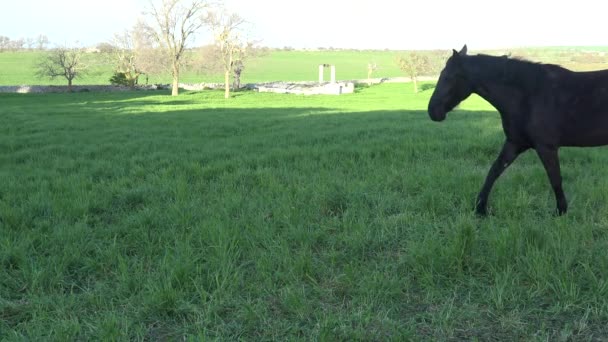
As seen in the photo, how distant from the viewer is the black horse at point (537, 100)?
4.71 meters

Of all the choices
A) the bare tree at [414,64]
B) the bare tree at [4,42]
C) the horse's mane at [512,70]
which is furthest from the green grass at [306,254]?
the bare tree at [4,42]

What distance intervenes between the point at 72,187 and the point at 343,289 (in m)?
5.00

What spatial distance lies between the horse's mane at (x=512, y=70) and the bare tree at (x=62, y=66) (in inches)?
2236

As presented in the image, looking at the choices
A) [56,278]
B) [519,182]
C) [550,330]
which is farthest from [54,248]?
[519,182]

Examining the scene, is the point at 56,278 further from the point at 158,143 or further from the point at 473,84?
the point at 158,143

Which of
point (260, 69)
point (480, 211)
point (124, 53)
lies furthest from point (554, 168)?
point (260, 69)

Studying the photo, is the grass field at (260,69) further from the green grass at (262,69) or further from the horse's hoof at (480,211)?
the horse's hoof at (480,211)

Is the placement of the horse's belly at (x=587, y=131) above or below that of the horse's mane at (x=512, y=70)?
below

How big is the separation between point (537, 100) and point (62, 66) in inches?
2347

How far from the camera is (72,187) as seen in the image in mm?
6711

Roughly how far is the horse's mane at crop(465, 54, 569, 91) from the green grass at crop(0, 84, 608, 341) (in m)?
1.35

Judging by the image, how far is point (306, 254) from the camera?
394 cm

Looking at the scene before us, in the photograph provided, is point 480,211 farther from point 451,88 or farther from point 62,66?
point 62,66

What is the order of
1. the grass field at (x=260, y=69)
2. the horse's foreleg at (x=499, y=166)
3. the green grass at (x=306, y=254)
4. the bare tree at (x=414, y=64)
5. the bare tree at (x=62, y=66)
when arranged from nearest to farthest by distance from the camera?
the green grass at (x=306, y=254) < the horse's foreleg at (x=499, y=166) < the bare tree at (x=62, y=66) < the grass field at (x=260, y=69) < the bare tree at (x=414, y=64)
